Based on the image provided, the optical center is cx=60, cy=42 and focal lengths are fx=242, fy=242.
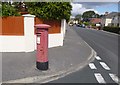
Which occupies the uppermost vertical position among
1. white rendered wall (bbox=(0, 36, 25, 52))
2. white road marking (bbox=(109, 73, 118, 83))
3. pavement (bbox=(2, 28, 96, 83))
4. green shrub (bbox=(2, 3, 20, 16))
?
green shrub (bbox=(2, 3, 20, 16))

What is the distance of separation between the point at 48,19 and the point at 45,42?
17.9ft

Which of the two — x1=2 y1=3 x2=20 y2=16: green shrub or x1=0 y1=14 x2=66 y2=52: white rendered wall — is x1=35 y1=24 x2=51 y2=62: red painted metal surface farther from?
x1=2 y1=3 x2=20 y2=16: green shrub

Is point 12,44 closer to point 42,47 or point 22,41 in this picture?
point 22,41

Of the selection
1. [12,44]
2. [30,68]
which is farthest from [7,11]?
[30,68]

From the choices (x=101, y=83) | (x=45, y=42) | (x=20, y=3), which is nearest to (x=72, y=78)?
(x=101, y=83)

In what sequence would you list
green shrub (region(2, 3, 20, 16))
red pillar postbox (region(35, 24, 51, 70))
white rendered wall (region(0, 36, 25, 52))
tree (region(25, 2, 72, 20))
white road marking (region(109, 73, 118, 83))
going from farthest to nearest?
1. tree (region(25, 2, 72, 20))
2. green shrub (region(2, 3, 20, 16))
3. white rendered wall (region(0, 36, 25, 52))
4. red pillar postbox (region(35, 24, 51, 70))
5. white road marking (region(109, 73, 118, 83))

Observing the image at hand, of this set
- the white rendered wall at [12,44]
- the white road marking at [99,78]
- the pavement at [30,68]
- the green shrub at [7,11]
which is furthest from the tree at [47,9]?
the white road marking at [99,78]

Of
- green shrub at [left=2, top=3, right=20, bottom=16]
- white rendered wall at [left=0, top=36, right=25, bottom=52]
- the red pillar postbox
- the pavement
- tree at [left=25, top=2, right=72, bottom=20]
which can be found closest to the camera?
the pavement

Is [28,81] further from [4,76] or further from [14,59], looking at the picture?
[14,59]

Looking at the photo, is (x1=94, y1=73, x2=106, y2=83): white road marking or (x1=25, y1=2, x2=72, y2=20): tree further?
(x1=25, y1=2, x2=72, y2=20): tree

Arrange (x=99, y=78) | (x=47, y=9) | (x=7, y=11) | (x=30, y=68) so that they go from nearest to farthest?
(x=99, y=78) < (x=30, y=68) < (x=7, y=11) < (x=47, y=9)

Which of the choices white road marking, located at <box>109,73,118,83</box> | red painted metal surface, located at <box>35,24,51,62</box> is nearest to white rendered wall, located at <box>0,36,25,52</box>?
red painted metal surface, located at <box>35,24,51,62</box>

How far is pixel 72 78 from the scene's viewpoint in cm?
Result: 774

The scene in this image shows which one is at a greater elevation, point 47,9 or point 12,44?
point 47,9
